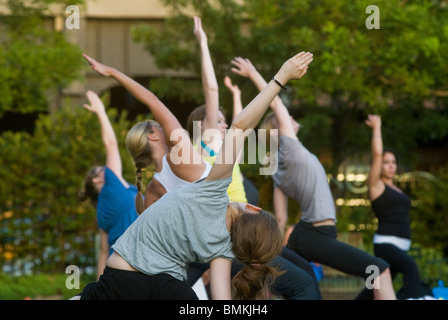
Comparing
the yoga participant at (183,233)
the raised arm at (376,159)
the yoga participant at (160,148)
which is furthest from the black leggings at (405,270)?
the yoga participant at (183,233)

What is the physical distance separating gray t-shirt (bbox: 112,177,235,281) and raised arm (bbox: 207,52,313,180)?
0.20ft

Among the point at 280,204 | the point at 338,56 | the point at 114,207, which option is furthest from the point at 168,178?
the point at 338,56

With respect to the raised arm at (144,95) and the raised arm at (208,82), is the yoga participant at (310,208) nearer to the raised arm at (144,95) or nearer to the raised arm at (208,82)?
the raised arm at (208,82)

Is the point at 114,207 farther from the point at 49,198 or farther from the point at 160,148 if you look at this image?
the point at 49,198

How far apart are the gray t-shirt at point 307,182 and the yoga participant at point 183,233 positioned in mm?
2128

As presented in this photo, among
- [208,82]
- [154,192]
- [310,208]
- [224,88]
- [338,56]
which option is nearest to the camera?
[154,192]

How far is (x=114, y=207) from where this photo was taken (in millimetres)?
5898

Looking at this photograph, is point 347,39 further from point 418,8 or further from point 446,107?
point 446,107

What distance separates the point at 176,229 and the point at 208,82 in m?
1.73

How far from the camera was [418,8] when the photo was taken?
33.9ft

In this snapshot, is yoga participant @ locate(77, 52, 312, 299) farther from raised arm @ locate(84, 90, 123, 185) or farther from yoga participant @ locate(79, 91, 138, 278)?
raised arm @ locate(84, 90, 123, 185)

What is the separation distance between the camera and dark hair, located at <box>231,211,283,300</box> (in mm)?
3459
